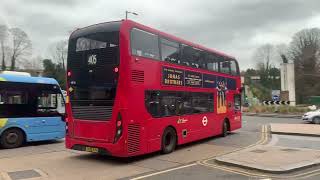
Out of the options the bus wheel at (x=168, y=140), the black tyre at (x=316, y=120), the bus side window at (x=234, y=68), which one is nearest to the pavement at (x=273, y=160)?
the bus wheel at (x=168, y=140)

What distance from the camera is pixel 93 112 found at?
11734 millimetres

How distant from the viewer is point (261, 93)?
→ 9706cm

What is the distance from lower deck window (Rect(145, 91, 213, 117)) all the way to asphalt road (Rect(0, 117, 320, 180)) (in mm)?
1370

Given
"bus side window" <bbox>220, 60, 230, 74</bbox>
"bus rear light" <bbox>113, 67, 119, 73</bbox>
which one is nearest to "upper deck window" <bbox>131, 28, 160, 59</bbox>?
"bus rear light" <bbox>113, 67, 119, 73</bbox>

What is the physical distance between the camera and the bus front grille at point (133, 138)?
37.1ft

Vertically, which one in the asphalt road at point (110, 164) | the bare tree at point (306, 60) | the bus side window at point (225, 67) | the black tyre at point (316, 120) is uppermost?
the bare tree at point (306, 60)

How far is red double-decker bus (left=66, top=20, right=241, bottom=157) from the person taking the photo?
1128 cm

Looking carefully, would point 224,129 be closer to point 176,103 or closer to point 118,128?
point 176,103

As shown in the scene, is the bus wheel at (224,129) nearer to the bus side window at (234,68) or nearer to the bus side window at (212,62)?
the bus side window at (234,68)

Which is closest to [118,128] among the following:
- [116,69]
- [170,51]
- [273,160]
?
[116,69]

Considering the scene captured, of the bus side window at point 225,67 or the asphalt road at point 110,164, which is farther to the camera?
the bus side window at point 225,67

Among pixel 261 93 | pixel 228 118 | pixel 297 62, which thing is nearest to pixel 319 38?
pixel 297 62

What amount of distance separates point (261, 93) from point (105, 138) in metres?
89.4

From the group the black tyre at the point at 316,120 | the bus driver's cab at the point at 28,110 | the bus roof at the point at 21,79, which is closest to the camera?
the bus driver's cab at the point at 28,110
